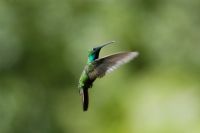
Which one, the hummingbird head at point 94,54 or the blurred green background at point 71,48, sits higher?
the blurred green background at point 71,48

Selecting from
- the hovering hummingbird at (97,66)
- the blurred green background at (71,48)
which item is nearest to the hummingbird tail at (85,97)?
the hovering hummingbird at (97,66)

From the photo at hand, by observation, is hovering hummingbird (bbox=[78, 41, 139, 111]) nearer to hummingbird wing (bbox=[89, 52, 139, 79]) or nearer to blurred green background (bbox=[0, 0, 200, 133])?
hummingbird wing (bbox=[89, 52, 139, 79])

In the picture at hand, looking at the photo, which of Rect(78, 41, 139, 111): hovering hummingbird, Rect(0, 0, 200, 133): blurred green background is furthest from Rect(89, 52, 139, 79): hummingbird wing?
Rect(0, 0, 200, 133): blurred green background

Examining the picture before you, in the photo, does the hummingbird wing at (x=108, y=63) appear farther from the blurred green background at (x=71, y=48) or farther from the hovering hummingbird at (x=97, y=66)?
the blurred green background at (x=71, y=48)

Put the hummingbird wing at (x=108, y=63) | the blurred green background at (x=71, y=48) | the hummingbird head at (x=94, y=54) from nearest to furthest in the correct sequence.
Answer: the hummingbird wing at (x=108, y=63) → the hummingbird head at (x=94, y=54) → the blurred green background at (x=71, y=48)

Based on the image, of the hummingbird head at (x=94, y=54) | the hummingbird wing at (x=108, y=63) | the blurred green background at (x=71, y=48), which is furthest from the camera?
the blurred green background at (x=71, y=48)

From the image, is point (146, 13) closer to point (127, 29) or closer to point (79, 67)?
point (127, 29)

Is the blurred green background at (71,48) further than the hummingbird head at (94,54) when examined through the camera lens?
Yes

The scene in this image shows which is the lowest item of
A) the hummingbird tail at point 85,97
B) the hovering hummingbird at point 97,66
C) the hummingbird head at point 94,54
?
the hummingbird tail at point 85,97

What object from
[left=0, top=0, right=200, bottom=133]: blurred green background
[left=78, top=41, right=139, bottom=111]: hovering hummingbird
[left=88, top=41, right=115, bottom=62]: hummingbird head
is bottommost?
[left=78, top=41, right=139, bottom=111]: hovering hummingbird
